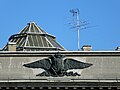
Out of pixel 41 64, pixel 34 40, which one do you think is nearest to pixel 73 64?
pixel 41 64

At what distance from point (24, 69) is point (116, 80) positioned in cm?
765

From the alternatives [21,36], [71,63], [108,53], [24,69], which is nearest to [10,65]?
[24,69]

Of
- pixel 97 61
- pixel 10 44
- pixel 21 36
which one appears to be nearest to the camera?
pixel 97 61

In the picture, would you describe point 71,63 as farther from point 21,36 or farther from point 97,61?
point 21,36

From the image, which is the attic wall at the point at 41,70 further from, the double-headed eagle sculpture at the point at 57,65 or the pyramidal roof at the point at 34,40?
the pyramidal roof at the point at 34,40

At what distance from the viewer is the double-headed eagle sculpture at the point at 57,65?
44656 millimetres

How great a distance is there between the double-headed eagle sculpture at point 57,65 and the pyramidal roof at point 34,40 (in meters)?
22.0

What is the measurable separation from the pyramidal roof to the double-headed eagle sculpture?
22.0m

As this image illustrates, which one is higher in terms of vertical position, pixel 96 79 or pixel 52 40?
pixel 52 40

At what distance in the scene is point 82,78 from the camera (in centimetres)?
4466

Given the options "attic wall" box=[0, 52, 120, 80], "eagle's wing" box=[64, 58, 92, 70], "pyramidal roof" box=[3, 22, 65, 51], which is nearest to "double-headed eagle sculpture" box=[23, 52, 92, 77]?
"eagle's wing" box=[64, 58, 92, 70]

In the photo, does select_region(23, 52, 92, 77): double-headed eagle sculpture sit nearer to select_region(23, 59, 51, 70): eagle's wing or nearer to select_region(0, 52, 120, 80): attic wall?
select_region(23, 59, 51, 70): eagle's wing

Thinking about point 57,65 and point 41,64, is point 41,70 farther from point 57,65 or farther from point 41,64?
point 57,65

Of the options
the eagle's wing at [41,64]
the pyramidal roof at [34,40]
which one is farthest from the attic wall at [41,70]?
the pyramidal roof at [34,40]
